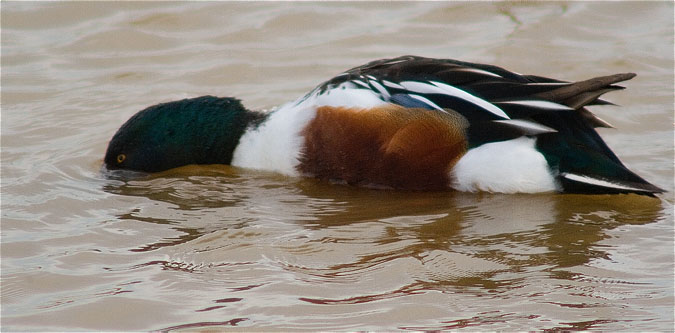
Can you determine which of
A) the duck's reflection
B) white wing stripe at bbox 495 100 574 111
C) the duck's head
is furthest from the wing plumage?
the duck's head

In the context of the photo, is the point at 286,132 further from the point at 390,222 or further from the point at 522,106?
the point at 522,106

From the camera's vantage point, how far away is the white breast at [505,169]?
19.4 feet

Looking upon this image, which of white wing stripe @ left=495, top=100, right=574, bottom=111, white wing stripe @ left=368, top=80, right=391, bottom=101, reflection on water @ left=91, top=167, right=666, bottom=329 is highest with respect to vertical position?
white wing stripe @ left=368, top=80, right=391, bottom=101

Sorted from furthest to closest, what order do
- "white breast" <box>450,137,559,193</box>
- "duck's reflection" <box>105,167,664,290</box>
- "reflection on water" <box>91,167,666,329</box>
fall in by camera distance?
"white breast" <box>450,137,559,193</box> → "duck's reflection" <box>105,167,664,290</box> → "reflection on water" <box>91,167,666,329</box>

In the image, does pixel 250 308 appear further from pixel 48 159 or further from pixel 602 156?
pixel 48 159


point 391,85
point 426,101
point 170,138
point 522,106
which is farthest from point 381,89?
point 170,138

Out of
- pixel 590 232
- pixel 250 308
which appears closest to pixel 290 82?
pixel 590 232

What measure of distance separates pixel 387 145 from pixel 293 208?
0.68 metres

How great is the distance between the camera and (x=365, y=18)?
9859 mm

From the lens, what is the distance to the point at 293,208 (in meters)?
5.91

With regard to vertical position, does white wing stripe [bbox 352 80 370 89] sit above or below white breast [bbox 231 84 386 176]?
above

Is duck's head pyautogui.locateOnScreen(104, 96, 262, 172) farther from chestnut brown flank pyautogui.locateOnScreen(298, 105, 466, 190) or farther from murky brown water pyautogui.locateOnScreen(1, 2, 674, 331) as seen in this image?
chestnut brown flank pyautogui.locateOnScreen(298, 105, 466, 190)

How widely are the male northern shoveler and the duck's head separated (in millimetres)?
592

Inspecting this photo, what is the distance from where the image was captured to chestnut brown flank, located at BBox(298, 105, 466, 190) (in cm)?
586
